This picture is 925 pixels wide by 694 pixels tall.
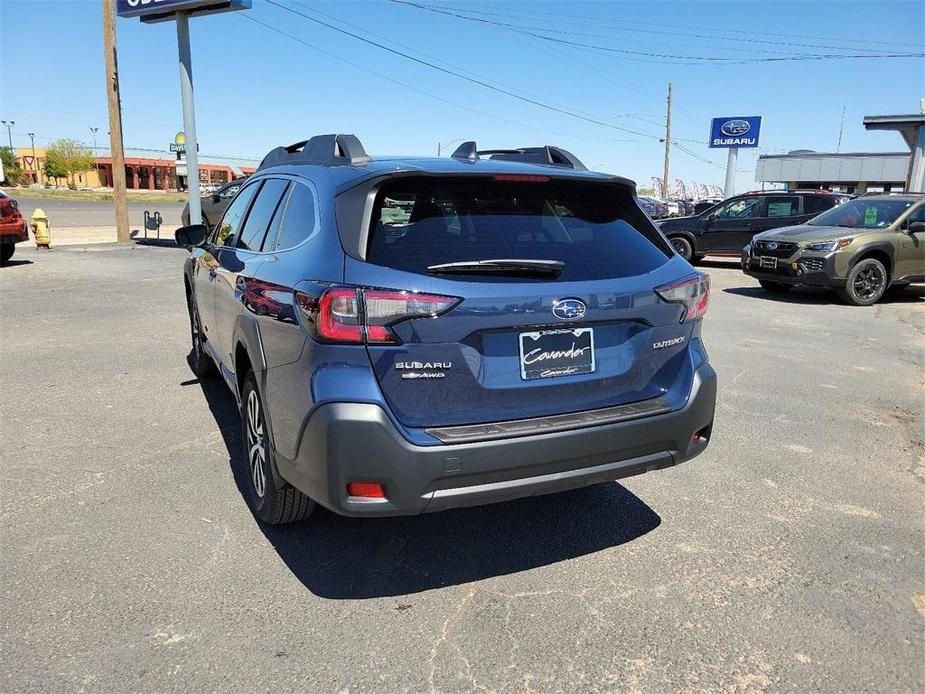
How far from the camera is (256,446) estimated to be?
3.45 meters

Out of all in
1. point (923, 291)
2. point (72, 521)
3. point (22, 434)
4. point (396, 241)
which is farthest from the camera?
point (923, 291)

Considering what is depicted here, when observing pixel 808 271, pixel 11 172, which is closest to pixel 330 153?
pixel 808 271

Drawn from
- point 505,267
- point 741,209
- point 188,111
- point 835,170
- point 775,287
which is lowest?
point 775,287

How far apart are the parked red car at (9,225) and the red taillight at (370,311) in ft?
42.9

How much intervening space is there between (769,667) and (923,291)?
13.0 metres

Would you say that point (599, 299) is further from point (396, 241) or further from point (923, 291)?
point (923, 291)

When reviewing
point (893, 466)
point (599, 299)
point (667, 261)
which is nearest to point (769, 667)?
point (599, 299)

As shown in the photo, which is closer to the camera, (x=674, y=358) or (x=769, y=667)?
(x=769, y=667)

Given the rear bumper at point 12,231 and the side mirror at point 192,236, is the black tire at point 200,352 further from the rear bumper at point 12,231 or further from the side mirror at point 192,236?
the rear bumper at point 12,231

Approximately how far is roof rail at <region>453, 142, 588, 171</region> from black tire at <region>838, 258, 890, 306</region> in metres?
8.39

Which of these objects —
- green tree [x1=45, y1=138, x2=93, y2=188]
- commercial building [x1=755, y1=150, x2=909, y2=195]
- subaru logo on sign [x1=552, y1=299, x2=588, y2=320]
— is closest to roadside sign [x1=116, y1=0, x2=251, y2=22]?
subaru logo on sign [x1=552, y1=299, x2=588, y2=320]

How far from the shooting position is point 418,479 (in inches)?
101

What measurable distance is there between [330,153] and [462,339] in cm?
137

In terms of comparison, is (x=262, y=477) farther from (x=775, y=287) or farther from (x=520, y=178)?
(x=775, y=287)
